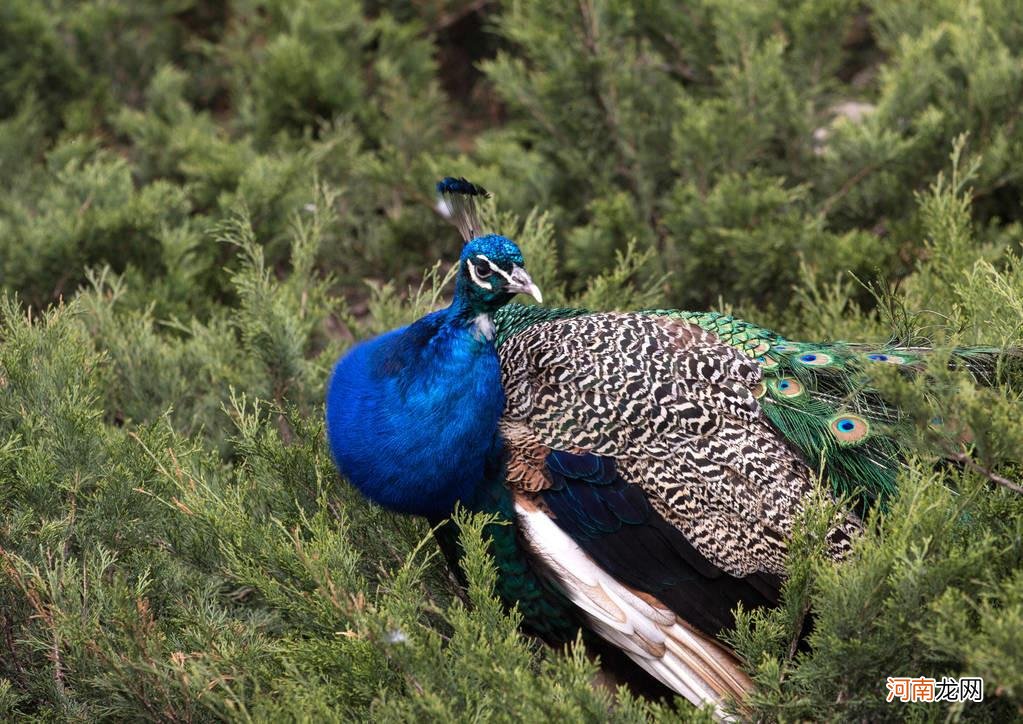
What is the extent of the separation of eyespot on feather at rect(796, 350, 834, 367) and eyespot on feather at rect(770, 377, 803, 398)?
0.06 metres

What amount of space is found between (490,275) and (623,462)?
0.46 m

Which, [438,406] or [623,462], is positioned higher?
[438,406]

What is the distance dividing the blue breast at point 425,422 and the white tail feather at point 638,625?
16 centimetres

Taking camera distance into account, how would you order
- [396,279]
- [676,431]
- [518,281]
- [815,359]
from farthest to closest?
[396,279]
[815,359]
[676,431]
[518,281]

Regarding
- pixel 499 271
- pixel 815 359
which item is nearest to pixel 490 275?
pixel 499 271

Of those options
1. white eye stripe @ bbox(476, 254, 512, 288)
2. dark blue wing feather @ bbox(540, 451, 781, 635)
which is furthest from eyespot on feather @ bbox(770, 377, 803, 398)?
white eye stripe @ bbox(476, 254, 512, 288)

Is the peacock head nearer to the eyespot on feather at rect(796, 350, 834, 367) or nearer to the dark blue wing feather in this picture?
the dark blue wing feather

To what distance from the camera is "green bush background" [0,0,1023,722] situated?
78.1 inches

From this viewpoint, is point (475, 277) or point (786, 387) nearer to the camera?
point (475, 277)

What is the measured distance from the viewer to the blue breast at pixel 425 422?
7.74ft

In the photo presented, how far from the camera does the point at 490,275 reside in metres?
2.35

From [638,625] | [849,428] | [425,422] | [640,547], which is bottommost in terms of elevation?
[638,625]

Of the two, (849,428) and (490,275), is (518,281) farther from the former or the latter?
(849,428)

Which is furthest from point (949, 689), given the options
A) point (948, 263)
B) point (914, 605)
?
point (948, 263)
